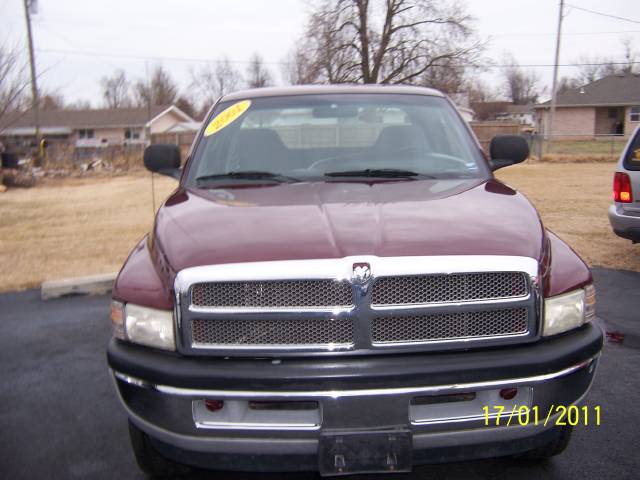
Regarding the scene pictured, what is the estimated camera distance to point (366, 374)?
7.39 feet

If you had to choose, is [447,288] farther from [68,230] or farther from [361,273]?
[68,230]

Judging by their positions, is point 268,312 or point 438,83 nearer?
point 268,312

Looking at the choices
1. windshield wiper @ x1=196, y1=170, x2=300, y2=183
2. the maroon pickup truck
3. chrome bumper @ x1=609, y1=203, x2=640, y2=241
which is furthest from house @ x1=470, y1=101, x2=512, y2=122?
the maroon pickup truck

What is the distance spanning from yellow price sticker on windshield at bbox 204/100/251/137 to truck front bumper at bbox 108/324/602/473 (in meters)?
1.92

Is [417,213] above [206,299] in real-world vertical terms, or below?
above

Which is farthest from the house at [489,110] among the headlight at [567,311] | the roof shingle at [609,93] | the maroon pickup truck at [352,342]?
the maroon pickup truck at [352,342]

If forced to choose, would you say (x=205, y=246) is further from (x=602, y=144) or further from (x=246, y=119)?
(x=602, y=144)

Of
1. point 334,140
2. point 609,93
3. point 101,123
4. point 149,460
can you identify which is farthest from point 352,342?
point 101,123

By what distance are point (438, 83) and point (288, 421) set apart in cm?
3021

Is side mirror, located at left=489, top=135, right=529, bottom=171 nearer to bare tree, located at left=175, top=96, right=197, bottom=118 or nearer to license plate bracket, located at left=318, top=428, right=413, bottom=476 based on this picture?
license plate bracket, located at left=318, top=428, right=413, bottom=476

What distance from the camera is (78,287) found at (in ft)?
20.9

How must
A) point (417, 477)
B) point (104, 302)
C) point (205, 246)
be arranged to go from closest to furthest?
point (205, 246), point (417, 477), point (104, 302)

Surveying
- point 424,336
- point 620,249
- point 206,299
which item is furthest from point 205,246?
point 620,249

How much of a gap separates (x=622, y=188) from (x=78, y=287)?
572cm
